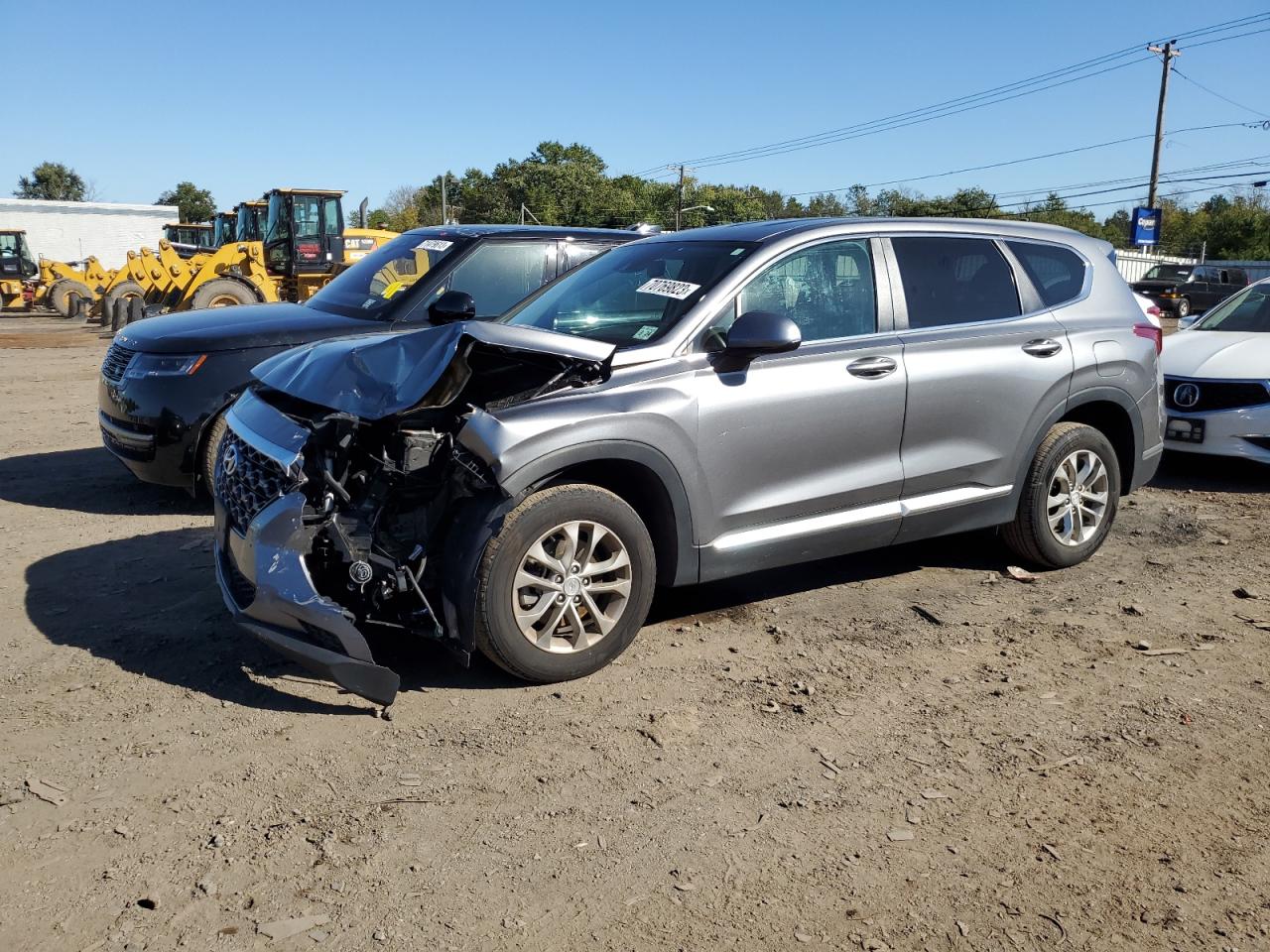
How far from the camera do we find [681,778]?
11.6 ft

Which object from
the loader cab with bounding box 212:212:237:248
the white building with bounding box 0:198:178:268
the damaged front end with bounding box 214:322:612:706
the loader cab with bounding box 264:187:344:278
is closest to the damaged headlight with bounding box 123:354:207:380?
the damaged front end with bounding box 214:322:612:706

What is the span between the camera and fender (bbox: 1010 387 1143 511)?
216 inches

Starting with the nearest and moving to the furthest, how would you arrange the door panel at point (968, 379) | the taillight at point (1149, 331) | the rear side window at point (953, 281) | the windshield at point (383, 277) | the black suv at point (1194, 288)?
the door panel at point (968, 379) < the rear side window at point (953, 281) < the taillight at point (1149, 331) < the windshield at point (383, 277) < the black suv at point (1194, 288)

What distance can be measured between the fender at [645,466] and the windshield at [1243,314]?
6839 millimetres

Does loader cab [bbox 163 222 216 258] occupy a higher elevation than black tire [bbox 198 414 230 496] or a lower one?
higher

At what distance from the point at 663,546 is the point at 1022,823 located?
180 centimetres

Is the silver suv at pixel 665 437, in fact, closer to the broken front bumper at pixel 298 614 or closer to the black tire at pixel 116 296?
the broken front bumper at pixel 298 614

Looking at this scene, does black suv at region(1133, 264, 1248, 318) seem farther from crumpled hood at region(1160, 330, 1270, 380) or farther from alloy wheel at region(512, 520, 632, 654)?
alloy wheel at region(512, 520, 632, 654)

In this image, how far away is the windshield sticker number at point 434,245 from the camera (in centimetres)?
723

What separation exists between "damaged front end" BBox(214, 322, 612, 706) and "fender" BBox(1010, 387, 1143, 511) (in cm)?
252

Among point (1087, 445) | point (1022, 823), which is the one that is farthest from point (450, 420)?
point (1087, 445)

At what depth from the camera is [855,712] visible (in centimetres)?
407

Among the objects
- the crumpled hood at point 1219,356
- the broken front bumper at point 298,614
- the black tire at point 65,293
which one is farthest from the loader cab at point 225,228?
the broken front bumper at point 298,614

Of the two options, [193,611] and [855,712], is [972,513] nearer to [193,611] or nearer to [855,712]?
[855,712]
